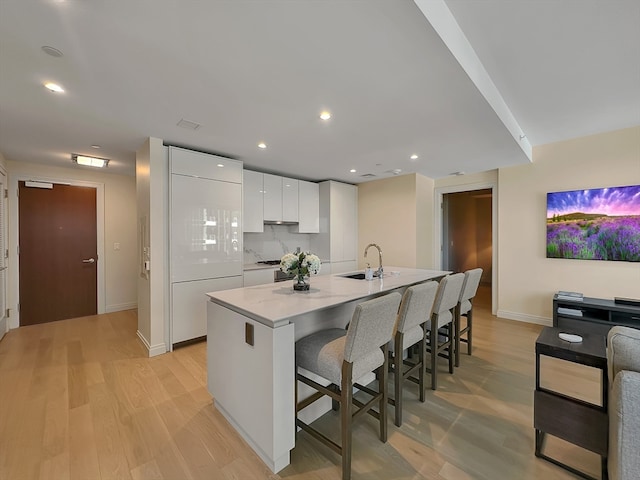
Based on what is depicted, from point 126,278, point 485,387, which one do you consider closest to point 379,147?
point 485,387

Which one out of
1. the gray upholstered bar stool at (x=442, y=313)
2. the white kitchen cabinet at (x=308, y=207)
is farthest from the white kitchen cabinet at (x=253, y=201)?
the gray upholstered bar stool at (x=442, y=313)

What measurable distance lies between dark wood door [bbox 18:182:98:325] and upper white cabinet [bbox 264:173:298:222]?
2902 millimetres

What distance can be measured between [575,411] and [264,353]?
1.73 m

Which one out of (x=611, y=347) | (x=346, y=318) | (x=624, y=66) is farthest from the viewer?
(x=346, y=318)

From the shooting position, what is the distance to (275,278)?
4.25 metres

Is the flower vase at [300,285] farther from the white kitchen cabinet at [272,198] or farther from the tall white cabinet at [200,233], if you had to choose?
the white kitchen cabinet at [272,198]

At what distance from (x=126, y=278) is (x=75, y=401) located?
3.07 metres

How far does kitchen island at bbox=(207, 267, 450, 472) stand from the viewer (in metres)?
1.49

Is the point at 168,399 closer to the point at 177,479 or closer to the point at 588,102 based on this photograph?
the point at 177,479

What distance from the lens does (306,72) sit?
1761 mm

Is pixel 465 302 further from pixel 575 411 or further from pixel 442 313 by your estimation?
pixel 575 411

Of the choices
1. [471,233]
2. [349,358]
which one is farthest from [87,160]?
[471,233]

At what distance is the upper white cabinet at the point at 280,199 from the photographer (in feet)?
14.2

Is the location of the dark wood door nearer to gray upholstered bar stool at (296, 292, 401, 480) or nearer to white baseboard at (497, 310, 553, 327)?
gray upholstered bar stool at (296, 292, 401, 480)
